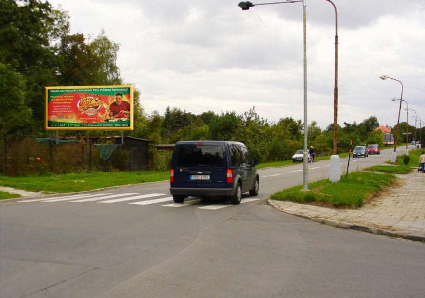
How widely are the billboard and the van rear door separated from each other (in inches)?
719

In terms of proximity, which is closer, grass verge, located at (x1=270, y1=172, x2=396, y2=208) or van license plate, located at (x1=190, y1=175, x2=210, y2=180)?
grass verge, located at (x1=270, y1=172, x2=396, y2=208)

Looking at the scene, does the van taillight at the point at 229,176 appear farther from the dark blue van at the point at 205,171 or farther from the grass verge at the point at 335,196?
the grass verge at the point at 335,196

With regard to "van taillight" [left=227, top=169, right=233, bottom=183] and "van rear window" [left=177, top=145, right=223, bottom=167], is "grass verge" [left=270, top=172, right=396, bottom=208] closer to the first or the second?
"van taillight" [left=227, top=169, right=233, bottom=183]

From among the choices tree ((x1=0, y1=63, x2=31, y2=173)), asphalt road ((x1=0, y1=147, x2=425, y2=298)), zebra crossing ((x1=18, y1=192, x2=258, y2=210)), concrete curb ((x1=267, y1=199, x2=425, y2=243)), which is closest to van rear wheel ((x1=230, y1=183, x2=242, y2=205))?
zebra crossing ((x1=18, y1=192, x2=258, y2=210))

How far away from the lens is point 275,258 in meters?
6.85

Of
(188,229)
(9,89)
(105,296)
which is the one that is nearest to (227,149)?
(188,229)

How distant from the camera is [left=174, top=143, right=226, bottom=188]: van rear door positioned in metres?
13.4

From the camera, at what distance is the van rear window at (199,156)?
13.5 meters

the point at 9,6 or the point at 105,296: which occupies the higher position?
the point at 9,6

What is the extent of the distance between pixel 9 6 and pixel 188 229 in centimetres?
3671

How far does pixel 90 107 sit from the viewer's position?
32.2 m

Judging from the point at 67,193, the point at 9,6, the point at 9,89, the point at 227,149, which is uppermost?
the point at 9,6

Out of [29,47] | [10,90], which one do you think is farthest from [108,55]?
[10,90]

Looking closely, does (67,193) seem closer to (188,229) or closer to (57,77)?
(188,229)
